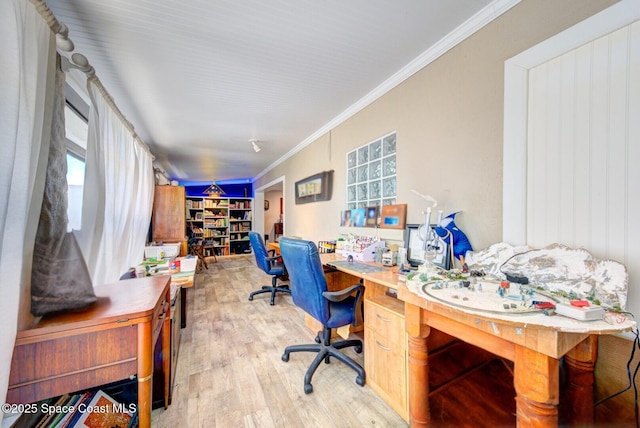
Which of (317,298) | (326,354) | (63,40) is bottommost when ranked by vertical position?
(326,354)

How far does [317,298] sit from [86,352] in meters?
1.14

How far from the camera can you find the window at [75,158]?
167 cm

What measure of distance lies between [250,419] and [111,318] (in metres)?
0.98

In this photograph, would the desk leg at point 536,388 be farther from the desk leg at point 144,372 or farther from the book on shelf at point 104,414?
the book on shelf at point 104,414

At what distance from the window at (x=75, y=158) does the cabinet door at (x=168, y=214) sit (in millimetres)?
1758

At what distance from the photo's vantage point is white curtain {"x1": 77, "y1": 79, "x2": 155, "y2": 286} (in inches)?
63.1

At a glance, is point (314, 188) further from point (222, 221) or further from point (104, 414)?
point (222, 221)

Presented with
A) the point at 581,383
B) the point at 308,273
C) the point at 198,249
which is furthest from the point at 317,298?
the point at 198,249

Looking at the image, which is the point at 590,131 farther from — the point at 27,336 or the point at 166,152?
the point at 166,152

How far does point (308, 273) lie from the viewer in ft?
5.30

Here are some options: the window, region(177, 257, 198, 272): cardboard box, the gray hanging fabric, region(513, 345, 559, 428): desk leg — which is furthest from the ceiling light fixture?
region(513, 345, 559, 428): desk leg

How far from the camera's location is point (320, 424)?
134cm

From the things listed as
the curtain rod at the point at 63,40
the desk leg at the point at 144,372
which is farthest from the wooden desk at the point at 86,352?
the curtain rod at the point at 63,40

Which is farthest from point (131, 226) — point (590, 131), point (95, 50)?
point (590, 131)
